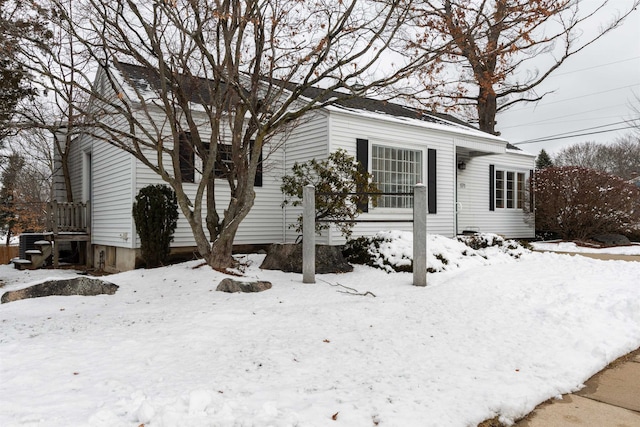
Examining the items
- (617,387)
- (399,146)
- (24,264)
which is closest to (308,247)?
(617,387)

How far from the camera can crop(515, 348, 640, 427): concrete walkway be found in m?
2.52

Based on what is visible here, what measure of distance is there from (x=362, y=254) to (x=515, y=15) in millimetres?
4506

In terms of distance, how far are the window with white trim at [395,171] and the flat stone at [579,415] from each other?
7.71 metres

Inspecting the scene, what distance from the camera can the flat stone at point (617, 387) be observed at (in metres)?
2.83

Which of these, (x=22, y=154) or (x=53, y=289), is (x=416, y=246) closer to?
(x=53, y=289)

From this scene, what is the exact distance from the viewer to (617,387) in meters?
3.06

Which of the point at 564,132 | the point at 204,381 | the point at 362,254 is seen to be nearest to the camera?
the point at 204,381

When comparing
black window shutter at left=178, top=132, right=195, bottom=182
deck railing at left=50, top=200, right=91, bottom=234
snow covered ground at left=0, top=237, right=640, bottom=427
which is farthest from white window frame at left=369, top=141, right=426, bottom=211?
deck railing at left=50, top=200, right=91, bottom=234

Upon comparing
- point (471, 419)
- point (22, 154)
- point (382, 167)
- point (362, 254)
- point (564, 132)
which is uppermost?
point (564, 132)

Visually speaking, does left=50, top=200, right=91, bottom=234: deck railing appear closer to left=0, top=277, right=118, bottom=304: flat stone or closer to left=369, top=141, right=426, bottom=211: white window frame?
left=0, top=277, right=118, bottom=304: flat stone

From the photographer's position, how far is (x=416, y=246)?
20.5 ft

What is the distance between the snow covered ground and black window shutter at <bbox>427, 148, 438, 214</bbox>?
484 centimetres

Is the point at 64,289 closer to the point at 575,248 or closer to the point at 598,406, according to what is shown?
the point at 598,406

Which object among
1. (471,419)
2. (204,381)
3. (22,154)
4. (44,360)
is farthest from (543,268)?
(22,154)
